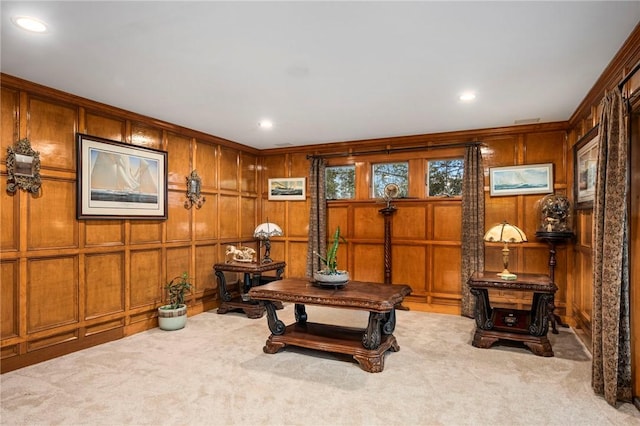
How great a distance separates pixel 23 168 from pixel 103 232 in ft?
3.18

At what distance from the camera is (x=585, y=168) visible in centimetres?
405

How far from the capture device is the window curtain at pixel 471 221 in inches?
197

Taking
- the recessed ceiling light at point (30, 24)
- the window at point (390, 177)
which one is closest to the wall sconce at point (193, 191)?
the window at point (390, 177)

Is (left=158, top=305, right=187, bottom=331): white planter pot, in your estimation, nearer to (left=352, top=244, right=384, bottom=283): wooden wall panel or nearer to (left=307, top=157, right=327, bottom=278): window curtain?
(left=307, top=157, right=327, bottom=278): window curtain

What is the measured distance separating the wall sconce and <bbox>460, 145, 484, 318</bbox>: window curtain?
3.67m

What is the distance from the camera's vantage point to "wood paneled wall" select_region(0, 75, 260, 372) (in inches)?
129

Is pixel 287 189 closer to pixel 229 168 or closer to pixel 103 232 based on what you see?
pixel 229 168

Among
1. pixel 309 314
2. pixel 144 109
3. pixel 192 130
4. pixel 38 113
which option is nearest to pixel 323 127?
pixel 192 130

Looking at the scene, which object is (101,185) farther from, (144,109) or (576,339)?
(576,339)

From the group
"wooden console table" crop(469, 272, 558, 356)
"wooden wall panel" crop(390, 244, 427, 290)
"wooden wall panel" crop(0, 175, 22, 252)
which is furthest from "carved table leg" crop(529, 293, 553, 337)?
"wooden wall panel" crop(0, 175, 22, 252)

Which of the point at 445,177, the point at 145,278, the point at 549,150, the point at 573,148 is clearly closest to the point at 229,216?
the point at 145,278

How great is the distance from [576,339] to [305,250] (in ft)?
12.6

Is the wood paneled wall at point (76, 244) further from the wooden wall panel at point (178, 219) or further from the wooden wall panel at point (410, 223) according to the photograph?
the wooden wall panel at point (410, 223)

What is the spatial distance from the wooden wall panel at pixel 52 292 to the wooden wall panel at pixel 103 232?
0.26 meters
